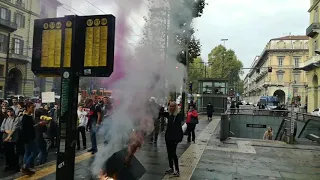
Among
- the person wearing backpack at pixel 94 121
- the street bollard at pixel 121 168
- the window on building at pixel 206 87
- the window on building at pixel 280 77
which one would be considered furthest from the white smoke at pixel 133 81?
the window on building at pixel 280 77

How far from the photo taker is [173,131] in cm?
739

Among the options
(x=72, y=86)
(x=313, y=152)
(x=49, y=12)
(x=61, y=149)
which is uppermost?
(x=49, y=12)

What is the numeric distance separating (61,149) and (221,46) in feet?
242

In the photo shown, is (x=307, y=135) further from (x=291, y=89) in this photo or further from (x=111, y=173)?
(x=291, y=89)

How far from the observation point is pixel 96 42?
5242mm

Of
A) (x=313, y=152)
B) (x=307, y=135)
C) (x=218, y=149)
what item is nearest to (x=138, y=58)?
(x=218, y=149)

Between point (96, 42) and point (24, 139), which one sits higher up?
point (96, 42)

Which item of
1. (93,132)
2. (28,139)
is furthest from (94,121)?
(28,139)

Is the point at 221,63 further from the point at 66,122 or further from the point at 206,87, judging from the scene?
the point at 66,122

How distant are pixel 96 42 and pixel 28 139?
137 inches

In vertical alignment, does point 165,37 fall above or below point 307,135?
above

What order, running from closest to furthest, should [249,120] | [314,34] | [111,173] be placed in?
[111,173] → [249,120] → [314,34]

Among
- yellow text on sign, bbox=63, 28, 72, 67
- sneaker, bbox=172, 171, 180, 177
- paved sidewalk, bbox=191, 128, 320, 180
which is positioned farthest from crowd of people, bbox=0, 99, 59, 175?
paved sidewalk, bbox=191, 128, 320, 180

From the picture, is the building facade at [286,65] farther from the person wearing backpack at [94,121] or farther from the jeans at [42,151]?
the jeans at [42,151]
